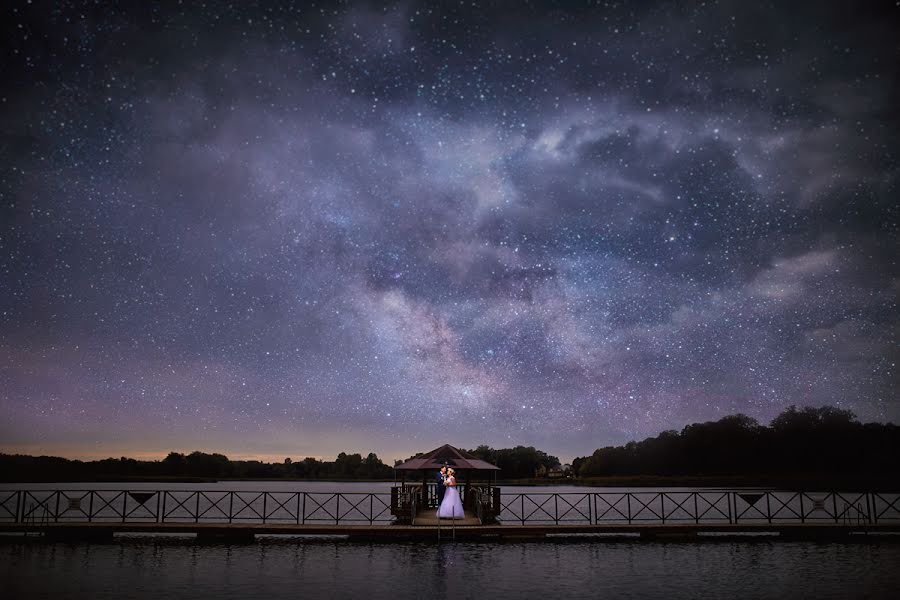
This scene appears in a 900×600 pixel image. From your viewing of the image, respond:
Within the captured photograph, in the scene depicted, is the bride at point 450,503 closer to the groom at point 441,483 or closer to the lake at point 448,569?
the groom at point 441,483

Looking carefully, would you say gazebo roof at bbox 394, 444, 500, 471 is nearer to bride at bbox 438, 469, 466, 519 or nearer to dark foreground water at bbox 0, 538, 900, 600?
bride at bbox 438, 469, 466, 519

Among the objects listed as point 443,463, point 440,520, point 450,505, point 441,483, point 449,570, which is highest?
point 443,463

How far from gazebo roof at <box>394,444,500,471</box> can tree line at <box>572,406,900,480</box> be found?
119 meters

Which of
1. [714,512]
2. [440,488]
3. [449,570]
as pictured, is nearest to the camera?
[449,570]

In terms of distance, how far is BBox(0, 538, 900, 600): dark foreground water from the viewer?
21.1 meters

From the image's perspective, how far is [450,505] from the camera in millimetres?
33375

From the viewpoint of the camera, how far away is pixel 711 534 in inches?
1432

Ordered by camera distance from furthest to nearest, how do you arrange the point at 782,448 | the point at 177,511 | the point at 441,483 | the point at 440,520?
the point at 782,448, the point at 177,511, the point at 441,483, the point at 440,520

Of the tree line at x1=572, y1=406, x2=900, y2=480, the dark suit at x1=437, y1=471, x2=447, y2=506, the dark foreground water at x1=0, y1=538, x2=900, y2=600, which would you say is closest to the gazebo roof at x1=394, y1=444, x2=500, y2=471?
the dark suit at x1=437, y1=471, x2=447, y2=506

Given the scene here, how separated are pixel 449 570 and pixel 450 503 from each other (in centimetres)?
855

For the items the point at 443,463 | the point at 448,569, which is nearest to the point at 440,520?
the point at 443,463

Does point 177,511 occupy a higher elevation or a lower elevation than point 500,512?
lower

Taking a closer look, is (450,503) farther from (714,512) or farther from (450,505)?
(714,512)

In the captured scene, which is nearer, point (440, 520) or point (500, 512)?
point (440, 520)
